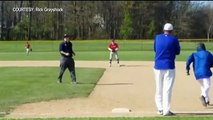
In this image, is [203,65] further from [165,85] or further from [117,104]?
[165,85]

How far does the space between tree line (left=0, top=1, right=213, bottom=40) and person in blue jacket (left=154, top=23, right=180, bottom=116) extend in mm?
65474

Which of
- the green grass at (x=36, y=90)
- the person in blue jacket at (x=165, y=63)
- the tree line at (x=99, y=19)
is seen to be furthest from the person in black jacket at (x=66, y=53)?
the tree line at (x=99, y=19)

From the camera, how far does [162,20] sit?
9400cm

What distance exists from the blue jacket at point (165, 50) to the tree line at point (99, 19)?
65455 millimetres

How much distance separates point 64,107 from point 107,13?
80.5 m

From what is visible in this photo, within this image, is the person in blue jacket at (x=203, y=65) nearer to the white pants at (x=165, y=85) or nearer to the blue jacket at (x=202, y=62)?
the blue jacket at (x=202, y=62)

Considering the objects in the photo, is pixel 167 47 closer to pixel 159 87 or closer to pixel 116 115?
pixel 159 87

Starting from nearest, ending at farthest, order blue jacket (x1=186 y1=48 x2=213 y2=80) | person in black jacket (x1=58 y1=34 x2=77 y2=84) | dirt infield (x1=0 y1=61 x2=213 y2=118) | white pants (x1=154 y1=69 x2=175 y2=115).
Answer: white pants (x1=154 y1=69 x2=175 y2=115) → dirt infield (x1=0 y1=61 x2=213 y2=118) → blue jacket (x1=186 y1=48 x2=213 y2=80) → person in black jacket (x1=58 y1=34 x2=77 y2=84)

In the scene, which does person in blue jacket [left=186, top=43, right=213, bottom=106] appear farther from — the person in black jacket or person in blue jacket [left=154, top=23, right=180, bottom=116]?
the person in black jacket

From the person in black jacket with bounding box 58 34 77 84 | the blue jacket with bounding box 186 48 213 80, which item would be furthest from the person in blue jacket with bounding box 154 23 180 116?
the person in black jacket with bounding box 58 34 77 84

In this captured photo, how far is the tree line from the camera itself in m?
77.8

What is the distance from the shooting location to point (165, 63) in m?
8.92

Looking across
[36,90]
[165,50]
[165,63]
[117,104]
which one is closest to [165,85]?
[165,63]

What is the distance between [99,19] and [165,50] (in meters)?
80.5
